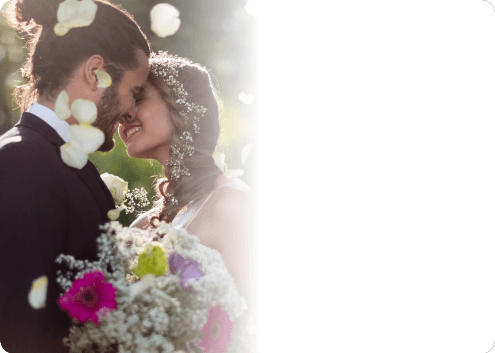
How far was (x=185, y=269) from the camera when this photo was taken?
159 cm

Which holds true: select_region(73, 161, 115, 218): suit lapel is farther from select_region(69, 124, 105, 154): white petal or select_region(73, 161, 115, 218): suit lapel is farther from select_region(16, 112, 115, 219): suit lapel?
select_region(69, 124, 105, 154): white petal

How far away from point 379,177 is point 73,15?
176cm

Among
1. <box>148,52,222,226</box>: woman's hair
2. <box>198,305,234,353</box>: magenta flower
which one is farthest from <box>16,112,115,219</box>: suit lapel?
<box>148,52,222,226</box>: woman's hair

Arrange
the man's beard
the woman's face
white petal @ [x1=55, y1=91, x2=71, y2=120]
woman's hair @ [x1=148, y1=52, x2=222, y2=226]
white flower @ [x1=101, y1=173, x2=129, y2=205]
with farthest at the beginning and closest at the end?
woman's hair @ [x1=148, y1=52, x2=222, y2=226] < the woman's face < white flower @ [x1=101, y1=173, x2=129, y2=205] < the man's beard < white petal @ [x1=55, y1=91, x2=71, y2=120]

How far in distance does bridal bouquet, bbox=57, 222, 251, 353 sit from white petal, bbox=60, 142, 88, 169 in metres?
0.37

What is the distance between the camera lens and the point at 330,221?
7.61 feet

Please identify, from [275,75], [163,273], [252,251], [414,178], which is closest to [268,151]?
[275,75]

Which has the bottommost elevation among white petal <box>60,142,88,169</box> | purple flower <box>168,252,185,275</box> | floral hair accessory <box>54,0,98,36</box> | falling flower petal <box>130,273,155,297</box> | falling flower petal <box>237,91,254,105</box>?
falling flower petal <box>130,273,155,297</box>

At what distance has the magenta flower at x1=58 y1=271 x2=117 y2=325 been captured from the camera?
1489 mm

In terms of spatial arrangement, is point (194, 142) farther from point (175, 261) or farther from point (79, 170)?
point (175, 261)

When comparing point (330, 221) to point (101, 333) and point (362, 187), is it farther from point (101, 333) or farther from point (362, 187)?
point (101, 333)

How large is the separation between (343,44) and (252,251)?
1385 millimetres

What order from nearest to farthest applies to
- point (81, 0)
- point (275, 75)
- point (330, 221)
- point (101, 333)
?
1. point (101, 333)
2. point (81, 0)
3. point (330, 221)
4. point (275, 75)

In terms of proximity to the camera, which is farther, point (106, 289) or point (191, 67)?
point (191, 67)
